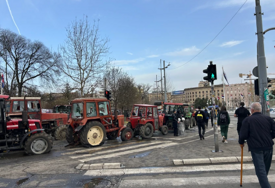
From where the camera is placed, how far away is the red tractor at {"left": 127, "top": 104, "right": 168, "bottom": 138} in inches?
487

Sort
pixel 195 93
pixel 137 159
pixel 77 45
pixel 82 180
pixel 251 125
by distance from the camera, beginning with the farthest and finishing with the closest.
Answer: pixel 195 93 < pixel 77 45 < pixel 137 159 < pixel 82 180 < pixel 251 125

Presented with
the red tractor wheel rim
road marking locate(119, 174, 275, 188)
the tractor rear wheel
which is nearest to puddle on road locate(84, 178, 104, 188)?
road marking locate(119, 174, 275, 188)

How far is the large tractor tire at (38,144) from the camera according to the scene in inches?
332

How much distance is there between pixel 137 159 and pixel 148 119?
5650 mm

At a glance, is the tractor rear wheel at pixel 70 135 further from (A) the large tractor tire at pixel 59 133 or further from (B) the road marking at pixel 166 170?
(B) the road marking at pixel 166 170

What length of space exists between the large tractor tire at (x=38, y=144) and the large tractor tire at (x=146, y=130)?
5.11m

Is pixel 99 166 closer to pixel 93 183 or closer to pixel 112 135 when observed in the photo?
pixel 93 183

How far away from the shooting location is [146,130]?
1237 cm

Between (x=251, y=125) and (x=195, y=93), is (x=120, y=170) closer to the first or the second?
(x=251, y=125)

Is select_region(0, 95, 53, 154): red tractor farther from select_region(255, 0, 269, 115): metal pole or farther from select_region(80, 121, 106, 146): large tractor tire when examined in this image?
select_region(255, 0, 269, 115): metal pole

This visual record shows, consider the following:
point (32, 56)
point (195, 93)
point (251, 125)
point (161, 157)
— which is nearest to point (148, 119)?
point (161, 157)

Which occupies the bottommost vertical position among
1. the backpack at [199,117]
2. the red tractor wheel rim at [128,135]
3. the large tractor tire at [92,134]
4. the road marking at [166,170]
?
the road marking at [166,170]

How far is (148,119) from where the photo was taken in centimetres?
1283

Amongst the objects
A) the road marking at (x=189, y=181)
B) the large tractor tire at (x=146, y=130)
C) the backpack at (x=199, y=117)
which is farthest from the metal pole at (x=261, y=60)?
the large tractor tire at (x=146, y=130)
